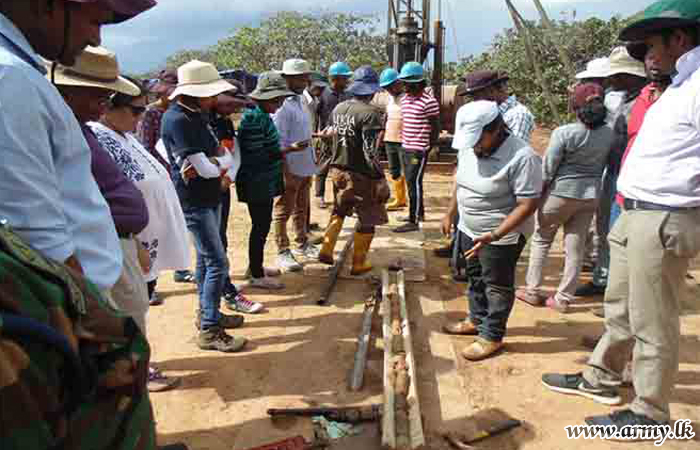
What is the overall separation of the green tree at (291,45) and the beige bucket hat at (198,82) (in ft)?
86.1

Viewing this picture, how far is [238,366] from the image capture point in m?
3.62

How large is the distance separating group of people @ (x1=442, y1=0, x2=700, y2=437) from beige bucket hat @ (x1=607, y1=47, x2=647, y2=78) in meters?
0.01

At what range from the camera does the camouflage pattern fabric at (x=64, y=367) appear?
2.96 feet

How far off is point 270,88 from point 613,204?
3.31 meters

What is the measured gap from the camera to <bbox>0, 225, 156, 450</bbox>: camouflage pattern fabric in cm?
90

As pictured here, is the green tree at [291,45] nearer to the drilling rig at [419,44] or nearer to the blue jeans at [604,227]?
the drilling rig at [419,44]

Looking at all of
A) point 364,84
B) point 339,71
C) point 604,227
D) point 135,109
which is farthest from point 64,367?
point 339,71

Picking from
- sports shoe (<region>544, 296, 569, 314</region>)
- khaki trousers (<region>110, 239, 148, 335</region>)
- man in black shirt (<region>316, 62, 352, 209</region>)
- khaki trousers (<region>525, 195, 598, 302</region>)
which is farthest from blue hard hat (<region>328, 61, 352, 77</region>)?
khaki trousers (<region>110, 239, 148, 335</region>)

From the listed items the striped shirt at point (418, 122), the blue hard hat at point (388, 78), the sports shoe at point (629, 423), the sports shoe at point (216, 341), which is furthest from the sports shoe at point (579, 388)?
the blue hard hat at point (388, 78)

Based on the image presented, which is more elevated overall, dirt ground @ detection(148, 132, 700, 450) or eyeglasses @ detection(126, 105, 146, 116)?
eyeglasses @ detection(126, 105, 146, 116)

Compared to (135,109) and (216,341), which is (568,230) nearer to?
(216,341)

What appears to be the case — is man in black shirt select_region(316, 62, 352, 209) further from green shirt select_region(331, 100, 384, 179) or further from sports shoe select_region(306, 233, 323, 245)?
green shirt select_region(331, 100, 384, 179)

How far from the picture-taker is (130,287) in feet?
7.30

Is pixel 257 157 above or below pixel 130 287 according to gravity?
above
